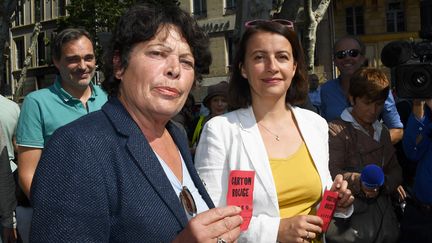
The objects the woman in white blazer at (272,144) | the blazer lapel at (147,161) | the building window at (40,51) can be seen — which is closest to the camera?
the blazer lapel at (147,161)

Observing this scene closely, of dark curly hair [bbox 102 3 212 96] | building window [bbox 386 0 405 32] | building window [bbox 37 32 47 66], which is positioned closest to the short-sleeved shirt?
dark curly hair [bbox 102 3 212 96]

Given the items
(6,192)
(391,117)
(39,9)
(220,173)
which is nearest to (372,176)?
(220,173)

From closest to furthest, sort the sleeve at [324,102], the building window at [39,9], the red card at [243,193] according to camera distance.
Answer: the red card at [243,193] < the sleeve at [324,102] < the building window at [39,9]

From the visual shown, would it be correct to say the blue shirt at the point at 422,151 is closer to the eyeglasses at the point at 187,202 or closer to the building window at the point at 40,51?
the eyeglasses at the point at 187,202

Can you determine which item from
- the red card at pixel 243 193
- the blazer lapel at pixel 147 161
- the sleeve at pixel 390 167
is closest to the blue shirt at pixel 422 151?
the sleeve at pixel 390 167

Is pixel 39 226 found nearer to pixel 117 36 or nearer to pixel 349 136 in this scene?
pixel 117 36

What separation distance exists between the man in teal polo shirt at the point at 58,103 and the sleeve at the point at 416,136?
220cm

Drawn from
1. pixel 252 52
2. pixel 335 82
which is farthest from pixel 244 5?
pixel 252 52

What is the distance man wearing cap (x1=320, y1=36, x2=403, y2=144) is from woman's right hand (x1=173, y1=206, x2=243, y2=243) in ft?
8.91

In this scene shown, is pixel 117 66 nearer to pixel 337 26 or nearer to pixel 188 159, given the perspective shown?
pixel 188 159

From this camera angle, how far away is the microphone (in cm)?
303

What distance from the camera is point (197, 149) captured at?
272 centimetres

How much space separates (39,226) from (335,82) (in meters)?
3.50

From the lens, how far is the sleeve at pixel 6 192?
3285 mm
